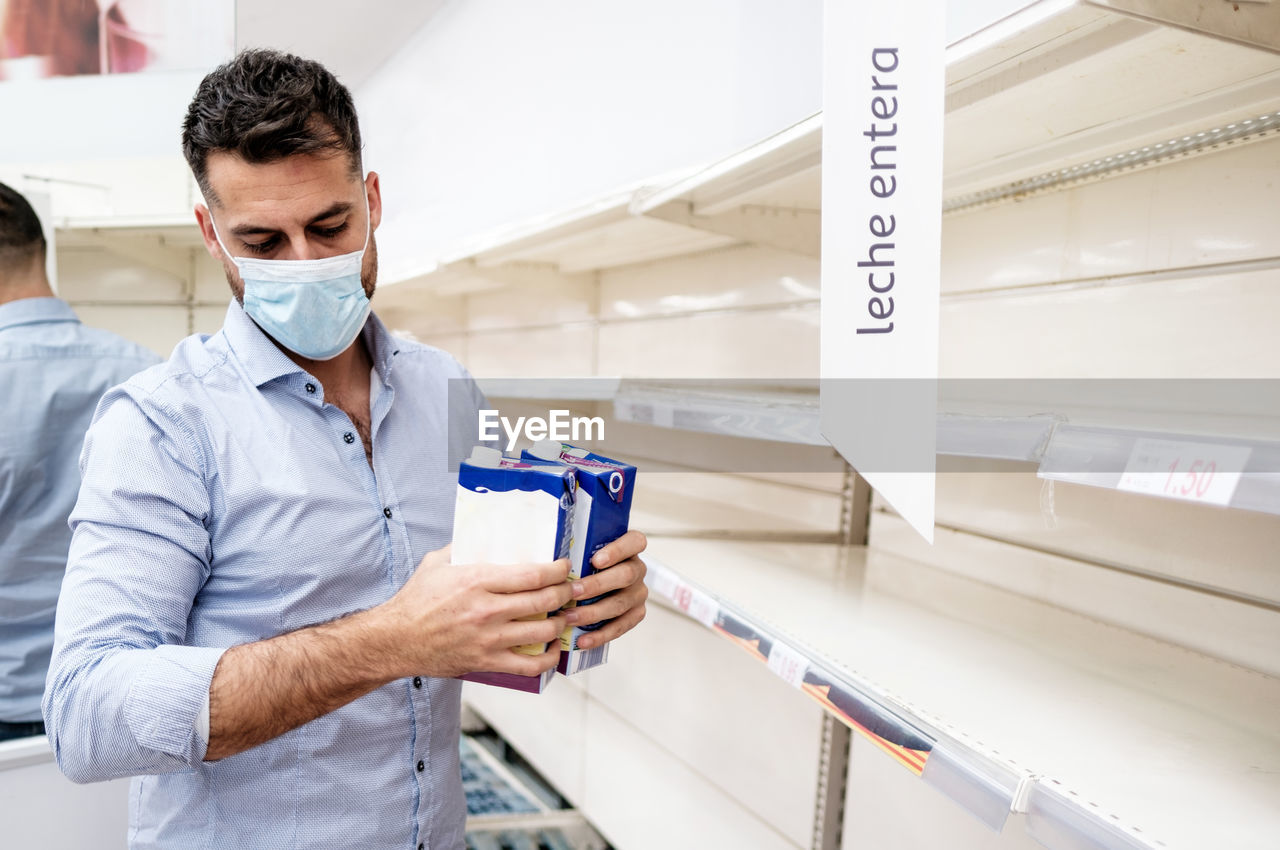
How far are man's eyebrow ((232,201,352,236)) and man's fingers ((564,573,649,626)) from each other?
0.72 meters

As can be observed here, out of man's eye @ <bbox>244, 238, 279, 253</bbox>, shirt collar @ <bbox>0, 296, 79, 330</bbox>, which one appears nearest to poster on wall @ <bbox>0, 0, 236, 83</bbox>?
shirt collar @ <bbox>0, 296, 79, 330</bbox>

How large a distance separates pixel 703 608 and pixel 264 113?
106cm

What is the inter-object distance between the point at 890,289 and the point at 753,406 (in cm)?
61

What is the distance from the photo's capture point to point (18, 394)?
2.14m

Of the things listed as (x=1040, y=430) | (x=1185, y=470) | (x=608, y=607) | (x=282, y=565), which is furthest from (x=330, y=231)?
(x=1185, y=470)

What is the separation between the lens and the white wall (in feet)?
7.24

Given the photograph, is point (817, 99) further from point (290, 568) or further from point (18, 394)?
point (18, 394)

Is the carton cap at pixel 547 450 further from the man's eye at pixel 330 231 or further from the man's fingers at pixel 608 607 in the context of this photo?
the man's eye at pixel 330 231

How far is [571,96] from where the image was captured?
310 cm

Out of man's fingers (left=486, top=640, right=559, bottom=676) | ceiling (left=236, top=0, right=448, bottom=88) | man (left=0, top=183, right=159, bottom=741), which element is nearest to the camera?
man's fingers (left=486, top=640, right=559, bottom=676)

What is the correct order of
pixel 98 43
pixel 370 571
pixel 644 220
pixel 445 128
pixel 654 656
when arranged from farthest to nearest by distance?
1. pixel 445 128
2. pixel 654 656
3. pixel 98 43
4. pixel 644 220
5. pixel 370 571

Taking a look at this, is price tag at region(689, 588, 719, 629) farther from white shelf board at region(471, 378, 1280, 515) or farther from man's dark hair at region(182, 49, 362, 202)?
man's dark hair at region(182, 49, 362, 202)

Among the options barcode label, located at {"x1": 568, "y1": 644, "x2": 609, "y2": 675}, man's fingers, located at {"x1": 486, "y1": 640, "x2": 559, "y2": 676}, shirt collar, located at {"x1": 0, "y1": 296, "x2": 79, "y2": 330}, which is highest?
shirt collar, located at {"x1": 0, "y1": 296, "x2": 79, "y2": 330}

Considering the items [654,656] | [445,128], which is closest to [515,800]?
[654,656]
